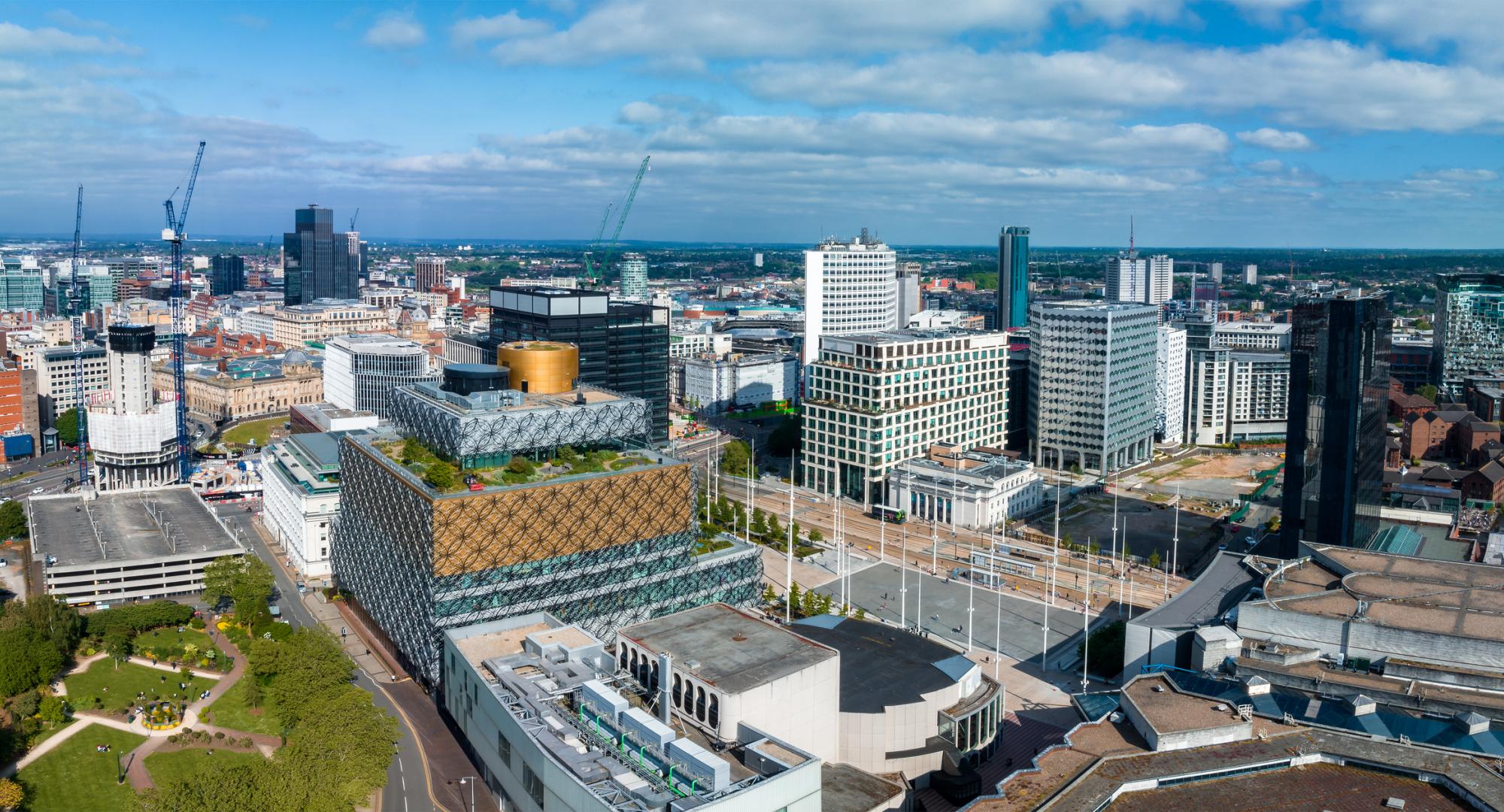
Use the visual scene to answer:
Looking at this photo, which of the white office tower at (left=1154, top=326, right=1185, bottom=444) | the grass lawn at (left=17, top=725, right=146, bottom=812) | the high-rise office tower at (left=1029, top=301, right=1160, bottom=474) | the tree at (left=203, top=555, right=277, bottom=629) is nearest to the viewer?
the grass lawn at (left=17, top=725, right=146, bottom=812)

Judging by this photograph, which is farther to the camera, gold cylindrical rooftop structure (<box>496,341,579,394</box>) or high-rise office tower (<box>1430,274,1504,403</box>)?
high-rise office tower (<box>1430,274,1504,403</box>)

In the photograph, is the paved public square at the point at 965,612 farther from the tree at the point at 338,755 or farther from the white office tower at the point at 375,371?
the white office tower at the point at 375,371

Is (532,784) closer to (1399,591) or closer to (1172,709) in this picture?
(1172,709)

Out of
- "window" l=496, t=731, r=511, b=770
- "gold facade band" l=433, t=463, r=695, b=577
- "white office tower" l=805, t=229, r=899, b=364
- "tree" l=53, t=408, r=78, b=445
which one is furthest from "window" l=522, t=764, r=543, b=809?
"tree" l=53, t=408, r=78, b=445

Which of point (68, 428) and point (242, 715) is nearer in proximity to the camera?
point (242, 715)

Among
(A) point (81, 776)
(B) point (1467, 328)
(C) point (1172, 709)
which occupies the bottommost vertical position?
(A) point (81, 776)

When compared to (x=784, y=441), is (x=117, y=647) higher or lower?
lower

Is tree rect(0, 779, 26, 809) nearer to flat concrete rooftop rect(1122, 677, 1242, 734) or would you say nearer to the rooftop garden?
the rooftop garden

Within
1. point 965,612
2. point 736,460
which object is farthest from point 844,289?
point 965,612
